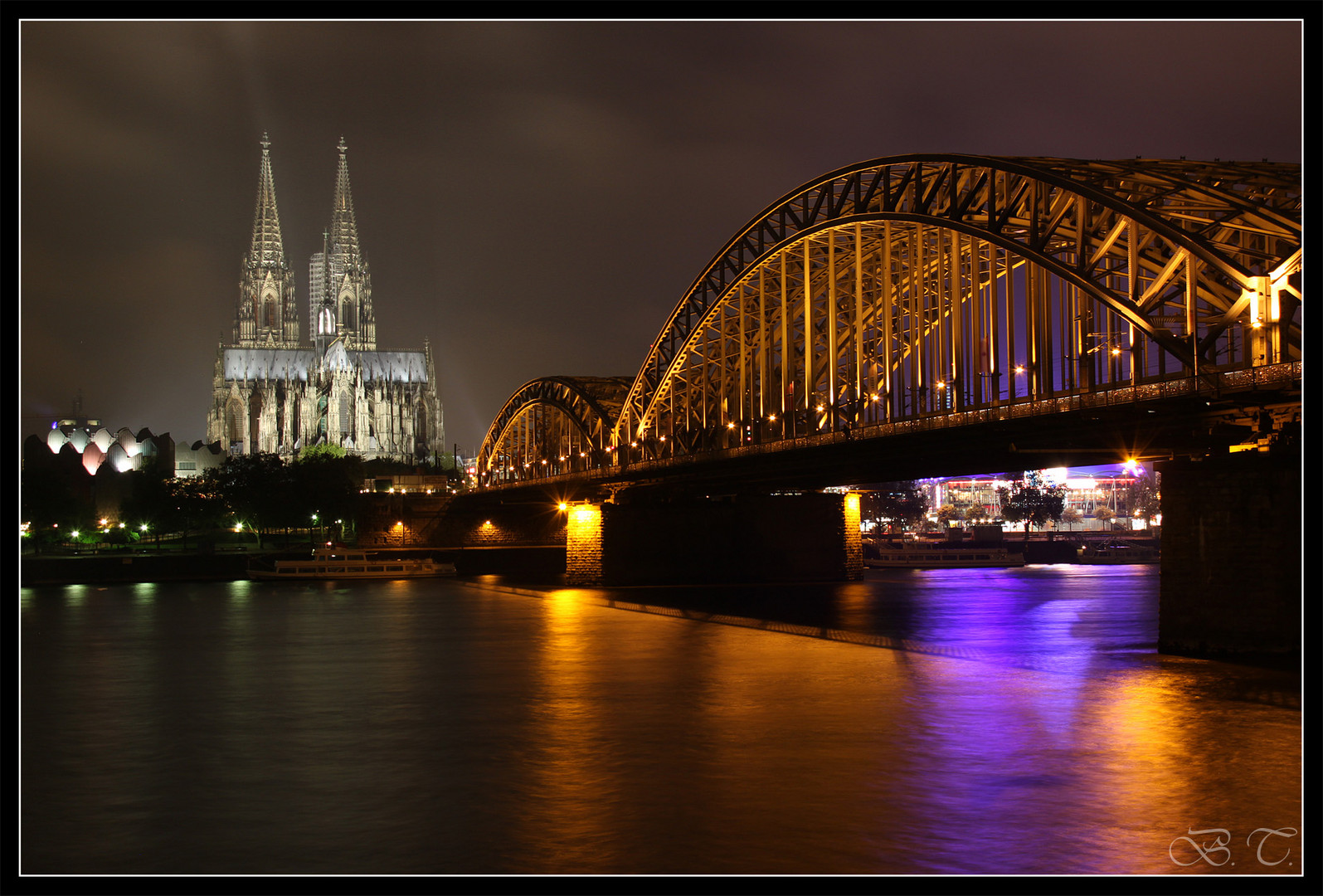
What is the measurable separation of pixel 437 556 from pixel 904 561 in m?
38.6

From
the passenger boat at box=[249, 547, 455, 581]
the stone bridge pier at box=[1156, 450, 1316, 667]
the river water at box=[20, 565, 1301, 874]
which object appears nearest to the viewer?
the river water at box=[20, 565, 1301, 874]

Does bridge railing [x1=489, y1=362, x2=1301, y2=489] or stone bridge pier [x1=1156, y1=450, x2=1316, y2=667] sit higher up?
bridge railing [x1=489, y1=362, x2=1301, y2=489]

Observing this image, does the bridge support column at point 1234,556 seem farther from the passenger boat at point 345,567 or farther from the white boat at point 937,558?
the white boat at point 937,558

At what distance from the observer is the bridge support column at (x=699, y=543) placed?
283 ft

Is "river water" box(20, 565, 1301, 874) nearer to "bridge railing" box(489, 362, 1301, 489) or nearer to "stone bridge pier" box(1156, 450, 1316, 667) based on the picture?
"stone bridge pier" box(1156, 450, 1316, 667)

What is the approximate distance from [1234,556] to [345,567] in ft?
255

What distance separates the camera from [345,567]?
340ft

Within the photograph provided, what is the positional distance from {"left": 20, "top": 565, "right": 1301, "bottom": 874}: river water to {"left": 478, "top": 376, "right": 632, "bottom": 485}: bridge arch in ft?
164

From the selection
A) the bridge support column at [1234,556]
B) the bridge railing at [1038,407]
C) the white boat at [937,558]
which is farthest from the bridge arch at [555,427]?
the bridge support column at [1234,556]

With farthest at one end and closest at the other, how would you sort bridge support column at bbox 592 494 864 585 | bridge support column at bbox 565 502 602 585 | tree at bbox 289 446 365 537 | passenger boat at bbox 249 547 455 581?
tree at bbox 289 446 365 537, passenger boat at bbox 249 547 455 581, bridge support column at bbox 565 502 602 585, bridge support column at bbox 592 494 864 585

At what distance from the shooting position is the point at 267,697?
36562 mm

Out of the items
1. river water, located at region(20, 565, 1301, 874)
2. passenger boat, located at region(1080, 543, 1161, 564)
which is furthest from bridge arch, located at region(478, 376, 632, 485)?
river water, located at region(20, 565, 1301, 874)

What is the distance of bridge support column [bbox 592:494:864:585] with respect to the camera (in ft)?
283
